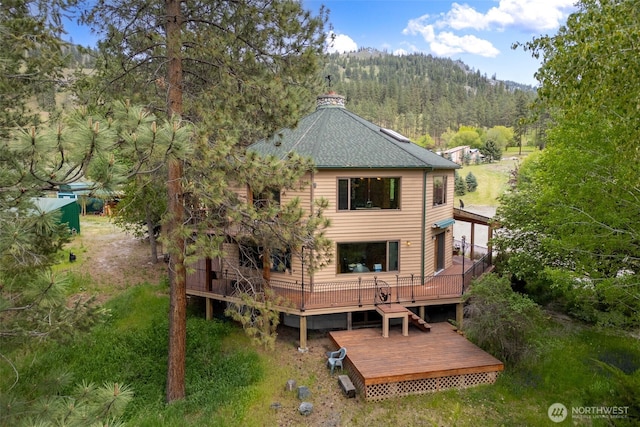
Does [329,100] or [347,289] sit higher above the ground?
[329,100]

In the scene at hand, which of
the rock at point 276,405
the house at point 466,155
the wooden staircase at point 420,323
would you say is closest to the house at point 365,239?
the wooden staircase at point 420,323

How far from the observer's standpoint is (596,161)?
876 centimetres

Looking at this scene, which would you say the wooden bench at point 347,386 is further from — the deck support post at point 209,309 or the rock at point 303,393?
the deck support post at point 209,309

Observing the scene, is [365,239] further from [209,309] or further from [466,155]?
[466,155]

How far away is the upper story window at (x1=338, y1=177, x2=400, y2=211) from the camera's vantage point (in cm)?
1268

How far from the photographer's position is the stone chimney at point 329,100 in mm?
16141

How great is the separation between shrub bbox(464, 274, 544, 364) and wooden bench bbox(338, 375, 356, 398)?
3.65 meters

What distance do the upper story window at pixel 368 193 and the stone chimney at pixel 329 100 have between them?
16.0 feet

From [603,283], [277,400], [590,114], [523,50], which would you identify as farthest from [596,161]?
[277,400]

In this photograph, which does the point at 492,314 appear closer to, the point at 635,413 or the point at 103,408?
the point at 635,413

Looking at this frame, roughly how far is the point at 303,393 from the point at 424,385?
2.97 metres

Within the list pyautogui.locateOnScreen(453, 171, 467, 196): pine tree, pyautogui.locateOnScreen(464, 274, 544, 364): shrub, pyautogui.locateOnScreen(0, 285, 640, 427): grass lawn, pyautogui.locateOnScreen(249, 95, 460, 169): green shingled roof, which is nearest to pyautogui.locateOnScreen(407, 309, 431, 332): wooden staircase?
pyautogui.locateOnScreen(464, 274, 544, 364): shrub

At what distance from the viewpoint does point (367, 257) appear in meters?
13.1

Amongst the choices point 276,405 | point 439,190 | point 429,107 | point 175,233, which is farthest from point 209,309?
point 429,107
